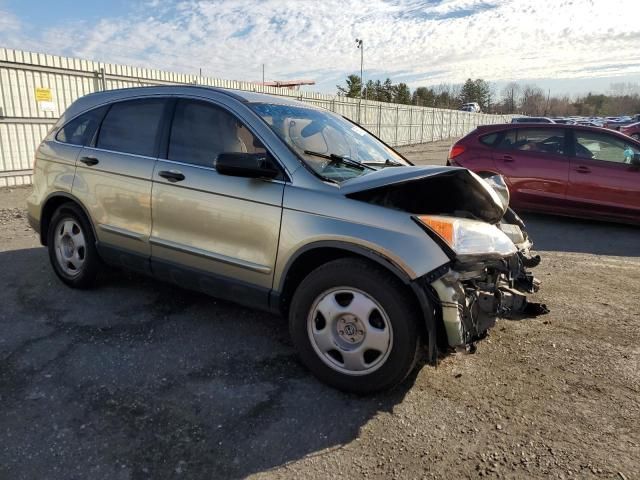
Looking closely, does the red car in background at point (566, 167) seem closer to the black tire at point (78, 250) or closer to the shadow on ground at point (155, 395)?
the shadow on ground at point (155, 395)

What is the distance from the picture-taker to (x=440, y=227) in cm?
270

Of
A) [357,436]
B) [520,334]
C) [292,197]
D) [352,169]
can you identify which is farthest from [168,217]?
[520,334]

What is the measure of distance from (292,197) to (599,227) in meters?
6.60

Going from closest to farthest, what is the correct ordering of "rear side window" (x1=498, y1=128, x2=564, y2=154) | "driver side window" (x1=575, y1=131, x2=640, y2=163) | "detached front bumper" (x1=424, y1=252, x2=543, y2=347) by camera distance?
1. "detached front bumper" (x1=424, y1=252, x2=543, y2=347)
2. "driver side window" (x1=575, y1=131, x2=640, y2=163)
3. "rear side window" (x1=498, y1=128, x2=564, y2=154)

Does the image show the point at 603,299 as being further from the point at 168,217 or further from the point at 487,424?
the point at 168,217

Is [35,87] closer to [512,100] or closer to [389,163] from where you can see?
[389,163]

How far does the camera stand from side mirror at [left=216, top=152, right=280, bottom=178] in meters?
2.97

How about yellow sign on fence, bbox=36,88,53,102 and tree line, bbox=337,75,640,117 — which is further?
tree line, bbox=337,75,640,117

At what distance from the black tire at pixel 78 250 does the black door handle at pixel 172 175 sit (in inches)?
42.7

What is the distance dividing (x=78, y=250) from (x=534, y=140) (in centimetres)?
710

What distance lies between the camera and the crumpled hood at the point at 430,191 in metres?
2.84

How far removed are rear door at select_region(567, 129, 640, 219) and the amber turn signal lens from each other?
19.4 ft

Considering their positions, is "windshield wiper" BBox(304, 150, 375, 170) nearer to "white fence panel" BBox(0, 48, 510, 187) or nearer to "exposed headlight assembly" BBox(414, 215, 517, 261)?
"exposed headlight assembly" BBox(414, 215, 517, 261)

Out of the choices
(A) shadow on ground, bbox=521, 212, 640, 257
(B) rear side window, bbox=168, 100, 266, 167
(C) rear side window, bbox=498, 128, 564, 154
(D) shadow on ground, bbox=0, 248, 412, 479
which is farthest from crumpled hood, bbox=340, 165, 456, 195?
(C) rear side window, bbox=498, 128, 564, 154
